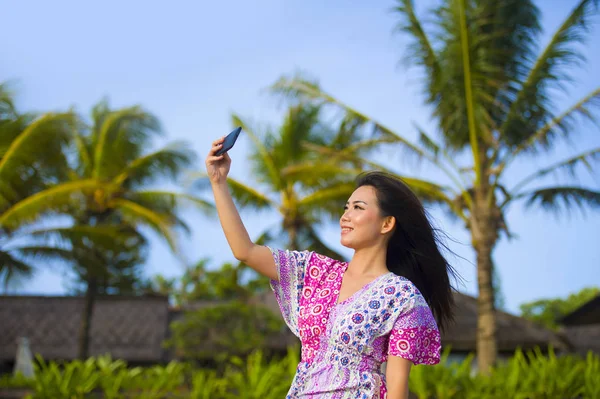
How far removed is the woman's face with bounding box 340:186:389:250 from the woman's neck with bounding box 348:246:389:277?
0.9 inches

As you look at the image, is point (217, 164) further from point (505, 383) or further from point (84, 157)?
point (84, 157)

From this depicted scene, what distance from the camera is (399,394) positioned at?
2377 mm

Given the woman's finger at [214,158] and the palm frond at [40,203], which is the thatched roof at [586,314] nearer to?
the palm frond at [40,203]

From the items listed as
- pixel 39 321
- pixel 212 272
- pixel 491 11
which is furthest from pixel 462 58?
pixel 212 272

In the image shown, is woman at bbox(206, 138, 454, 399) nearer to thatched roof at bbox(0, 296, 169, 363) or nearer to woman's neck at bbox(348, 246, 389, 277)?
woman's neck at bbox(348, 246, 389, 277)

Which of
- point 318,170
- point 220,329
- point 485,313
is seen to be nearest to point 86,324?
point 220,329

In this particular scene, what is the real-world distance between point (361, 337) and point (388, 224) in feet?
1.62

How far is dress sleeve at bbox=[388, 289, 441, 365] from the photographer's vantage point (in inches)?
96.5

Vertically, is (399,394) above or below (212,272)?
below

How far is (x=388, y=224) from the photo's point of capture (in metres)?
2.78

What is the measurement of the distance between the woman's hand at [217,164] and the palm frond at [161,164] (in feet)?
50.2

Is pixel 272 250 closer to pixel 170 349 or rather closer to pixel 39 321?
pixel 170 349

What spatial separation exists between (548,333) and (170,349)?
31.0ft

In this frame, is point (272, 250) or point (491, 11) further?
point (491, 11)
